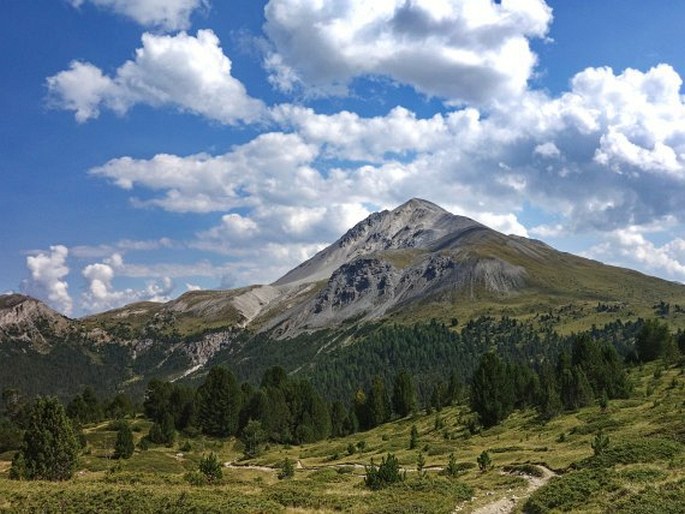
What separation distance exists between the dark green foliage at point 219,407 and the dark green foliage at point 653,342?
9897cm

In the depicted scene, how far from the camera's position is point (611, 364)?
99.0 meters

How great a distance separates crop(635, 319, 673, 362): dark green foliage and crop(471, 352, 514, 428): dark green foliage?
51712mm

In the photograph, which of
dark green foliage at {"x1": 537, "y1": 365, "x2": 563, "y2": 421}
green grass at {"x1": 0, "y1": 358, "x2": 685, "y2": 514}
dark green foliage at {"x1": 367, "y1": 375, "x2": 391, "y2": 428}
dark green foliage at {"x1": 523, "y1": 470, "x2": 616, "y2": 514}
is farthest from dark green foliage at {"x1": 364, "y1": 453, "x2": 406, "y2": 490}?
dark green foliage at {"x1": 367, "y1": 375, "x2": 391, "y2": 428}

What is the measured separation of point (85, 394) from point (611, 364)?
126 m

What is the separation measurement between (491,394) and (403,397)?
47.0m

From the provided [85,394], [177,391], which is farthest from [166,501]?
[85,394]

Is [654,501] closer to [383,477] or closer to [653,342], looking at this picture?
[383,477]

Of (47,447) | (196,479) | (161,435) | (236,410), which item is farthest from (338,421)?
(196,479)

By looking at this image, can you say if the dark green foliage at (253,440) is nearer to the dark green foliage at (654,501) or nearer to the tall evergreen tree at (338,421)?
the tall evergreen tree at (338,421)

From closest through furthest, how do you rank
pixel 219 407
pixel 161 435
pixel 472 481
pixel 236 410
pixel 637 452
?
pixel 637 452 → pixel 472 481 → pixel 161 435 → pixel 219 407 → pixel 236 410

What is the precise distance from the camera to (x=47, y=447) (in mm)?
52781

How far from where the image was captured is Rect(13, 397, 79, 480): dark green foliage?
52375mm

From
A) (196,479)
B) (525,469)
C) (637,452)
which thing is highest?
(196,479)

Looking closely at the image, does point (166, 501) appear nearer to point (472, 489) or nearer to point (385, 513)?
point (385, 513)
